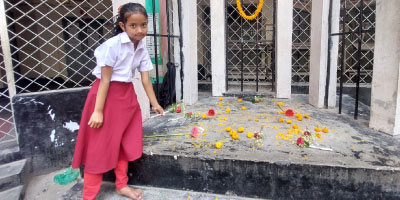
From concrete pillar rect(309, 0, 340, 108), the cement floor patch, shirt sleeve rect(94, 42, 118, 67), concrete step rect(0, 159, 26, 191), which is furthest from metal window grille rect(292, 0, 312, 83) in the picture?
concrete step rect(0, 159, 26, 191)

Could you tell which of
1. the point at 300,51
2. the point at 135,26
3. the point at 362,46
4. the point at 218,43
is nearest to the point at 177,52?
the point at 218,43

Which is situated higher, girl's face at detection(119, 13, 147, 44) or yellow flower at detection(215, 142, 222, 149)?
girl's face at detection(119, 13, 147, 44)

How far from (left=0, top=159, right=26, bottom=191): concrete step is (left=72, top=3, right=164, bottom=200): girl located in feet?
3.93

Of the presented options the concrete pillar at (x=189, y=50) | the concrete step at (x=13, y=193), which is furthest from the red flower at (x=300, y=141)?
the concrete step at (x=13, y=193)

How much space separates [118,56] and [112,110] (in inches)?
17.1

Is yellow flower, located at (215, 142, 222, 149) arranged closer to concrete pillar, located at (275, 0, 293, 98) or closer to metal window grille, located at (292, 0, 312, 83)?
concrete pillar, located at (275, 0, 293, 98)

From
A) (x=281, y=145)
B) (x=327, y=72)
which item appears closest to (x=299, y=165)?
(x=281, y=145)

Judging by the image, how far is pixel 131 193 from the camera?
225cm

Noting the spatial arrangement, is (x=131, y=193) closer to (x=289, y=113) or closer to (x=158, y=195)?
(x=158, y=195)

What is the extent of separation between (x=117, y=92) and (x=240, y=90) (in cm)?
328

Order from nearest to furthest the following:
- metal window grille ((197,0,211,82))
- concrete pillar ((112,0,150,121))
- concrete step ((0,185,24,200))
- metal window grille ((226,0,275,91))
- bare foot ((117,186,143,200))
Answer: bare foot ((117,186,143,200)) < concrete step ((0,185,24,200)) < concrete pillar ((112,0,150,121)) < metal window grille ((226,0,275,91)) < metal window grille ((197,0,211,82))

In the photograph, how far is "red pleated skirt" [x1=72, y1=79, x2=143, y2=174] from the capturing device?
203cm

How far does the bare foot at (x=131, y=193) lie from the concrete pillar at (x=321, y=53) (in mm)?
2770

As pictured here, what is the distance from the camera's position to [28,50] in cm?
877
